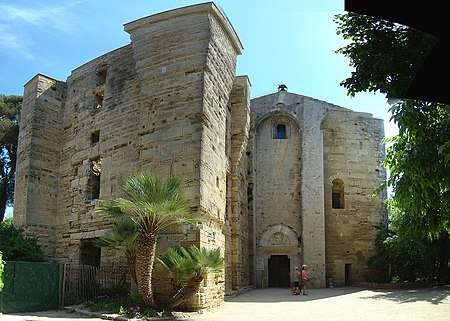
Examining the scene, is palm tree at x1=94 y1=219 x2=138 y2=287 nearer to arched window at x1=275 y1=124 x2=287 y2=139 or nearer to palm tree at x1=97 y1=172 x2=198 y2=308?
palm tree at x1=97 y1=172 x2=198 y2=308

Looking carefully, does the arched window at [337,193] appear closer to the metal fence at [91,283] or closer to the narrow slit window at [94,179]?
the narrow slit window at [94,179]

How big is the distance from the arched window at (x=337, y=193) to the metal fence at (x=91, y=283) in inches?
453

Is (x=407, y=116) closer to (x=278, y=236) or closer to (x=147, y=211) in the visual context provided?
(x=147, y=211)

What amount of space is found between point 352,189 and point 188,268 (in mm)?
12691

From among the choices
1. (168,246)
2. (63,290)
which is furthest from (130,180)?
(63,290)


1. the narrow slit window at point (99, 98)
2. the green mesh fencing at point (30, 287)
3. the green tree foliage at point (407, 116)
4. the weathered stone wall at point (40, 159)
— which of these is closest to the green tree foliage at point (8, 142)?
the weathered stone wall at point (40, 159)

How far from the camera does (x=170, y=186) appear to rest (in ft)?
35.2

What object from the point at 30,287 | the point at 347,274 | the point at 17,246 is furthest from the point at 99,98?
the point at 347,274

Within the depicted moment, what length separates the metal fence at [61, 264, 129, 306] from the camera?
507 inches

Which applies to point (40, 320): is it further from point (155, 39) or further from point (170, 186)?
point (155, 39)

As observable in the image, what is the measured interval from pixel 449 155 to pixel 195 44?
27.3 ft

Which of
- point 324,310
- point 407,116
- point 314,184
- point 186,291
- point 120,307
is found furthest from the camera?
point 314,184

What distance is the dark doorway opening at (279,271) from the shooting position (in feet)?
68.8

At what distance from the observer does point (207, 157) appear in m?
12.6
